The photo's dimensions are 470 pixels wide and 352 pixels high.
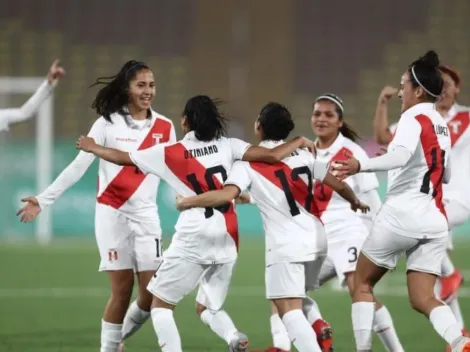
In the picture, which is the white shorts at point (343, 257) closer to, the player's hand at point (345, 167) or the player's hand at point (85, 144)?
the player's hand at point (345, 167)

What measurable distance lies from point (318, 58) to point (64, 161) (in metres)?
6.44

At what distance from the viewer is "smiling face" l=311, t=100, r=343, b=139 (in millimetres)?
7785

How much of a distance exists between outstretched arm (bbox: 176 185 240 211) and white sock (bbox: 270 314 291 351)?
1516 millimetres

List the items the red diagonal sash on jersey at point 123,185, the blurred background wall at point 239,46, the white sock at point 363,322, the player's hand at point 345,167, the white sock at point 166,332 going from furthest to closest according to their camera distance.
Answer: the blurred background wall at point 239,46
the red diagonal sash on jersey at point 123,185
the white sock at point 363,322
the white sock at point 166,332
the player's hand at point 345,167

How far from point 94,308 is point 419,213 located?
5098 mm

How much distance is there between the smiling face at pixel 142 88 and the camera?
7285 millimetres

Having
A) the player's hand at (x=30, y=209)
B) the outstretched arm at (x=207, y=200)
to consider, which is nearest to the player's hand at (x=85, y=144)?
the player's hand at (x=30, y=209)

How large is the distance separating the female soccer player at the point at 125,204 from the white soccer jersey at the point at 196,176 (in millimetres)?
697

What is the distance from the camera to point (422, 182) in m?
6.54

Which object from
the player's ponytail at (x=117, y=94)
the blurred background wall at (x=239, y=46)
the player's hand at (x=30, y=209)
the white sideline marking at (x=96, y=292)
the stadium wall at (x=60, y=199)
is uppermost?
the blurred background wall at (x=239, y=46)

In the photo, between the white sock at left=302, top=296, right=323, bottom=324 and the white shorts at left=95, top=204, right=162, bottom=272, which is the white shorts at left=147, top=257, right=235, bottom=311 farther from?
the white sock at left=302, top=296, right=323, bottom=324

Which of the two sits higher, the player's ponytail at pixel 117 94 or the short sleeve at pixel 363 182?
the player's ponytail at pixel 117 94

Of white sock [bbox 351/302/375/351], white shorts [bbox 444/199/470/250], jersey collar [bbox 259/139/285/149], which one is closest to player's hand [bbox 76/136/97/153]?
jersey collar [bbox 259/139/285/149]

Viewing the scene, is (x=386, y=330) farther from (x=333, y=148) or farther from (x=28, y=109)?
(x=28, y=109)
